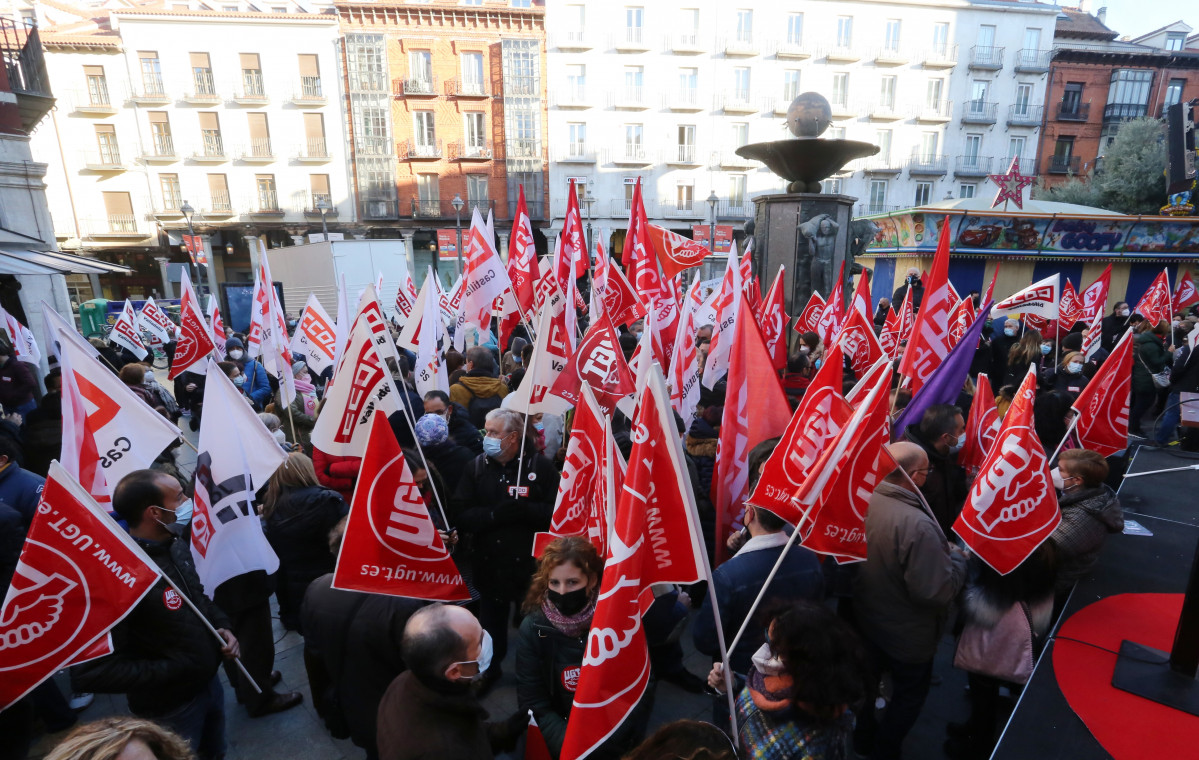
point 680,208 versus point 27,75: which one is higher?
point 27,75

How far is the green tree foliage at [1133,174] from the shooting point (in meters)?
23.2

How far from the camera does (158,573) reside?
2242 mm

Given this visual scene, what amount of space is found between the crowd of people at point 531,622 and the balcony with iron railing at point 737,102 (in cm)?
3003

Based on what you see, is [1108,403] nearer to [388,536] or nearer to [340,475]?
[388,536]

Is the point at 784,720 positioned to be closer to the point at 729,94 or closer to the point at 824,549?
the point at 824,549

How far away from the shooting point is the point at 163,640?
2.44 metres

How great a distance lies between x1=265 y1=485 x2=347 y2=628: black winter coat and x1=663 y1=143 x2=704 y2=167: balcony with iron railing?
30.3 m

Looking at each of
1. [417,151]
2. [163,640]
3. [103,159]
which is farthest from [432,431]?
[103,159]

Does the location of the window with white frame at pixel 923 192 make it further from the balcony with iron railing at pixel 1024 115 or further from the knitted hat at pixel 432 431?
the knitted hat at pixel 432 431

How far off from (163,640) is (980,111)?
39.3m

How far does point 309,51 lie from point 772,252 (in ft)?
96.1

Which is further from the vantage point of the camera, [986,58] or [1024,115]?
[1024,115]

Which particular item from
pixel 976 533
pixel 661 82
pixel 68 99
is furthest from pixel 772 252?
pixel 68 99

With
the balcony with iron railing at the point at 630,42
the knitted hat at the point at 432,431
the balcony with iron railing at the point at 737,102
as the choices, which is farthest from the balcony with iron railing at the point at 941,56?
the knitted hat at the point at 432,431
